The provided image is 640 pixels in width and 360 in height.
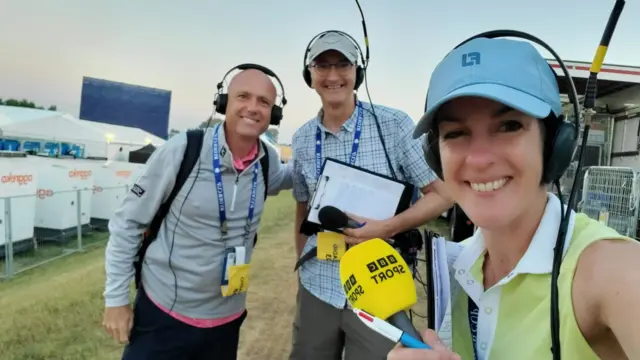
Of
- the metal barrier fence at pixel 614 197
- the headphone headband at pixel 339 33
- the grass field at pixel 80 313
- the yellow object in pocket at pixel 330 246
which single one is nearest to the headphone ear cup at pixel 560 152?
the yellow object in pocket at pixel 330 246

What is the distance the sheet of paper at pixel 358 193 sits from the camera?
2328 millimetres

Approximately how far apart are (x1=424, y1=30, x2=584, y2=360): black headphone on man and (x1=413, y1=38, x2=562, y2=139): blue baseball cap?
0.07 metres

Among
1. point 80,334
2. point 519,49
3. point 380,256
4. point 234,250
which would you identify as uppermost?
point 519,49

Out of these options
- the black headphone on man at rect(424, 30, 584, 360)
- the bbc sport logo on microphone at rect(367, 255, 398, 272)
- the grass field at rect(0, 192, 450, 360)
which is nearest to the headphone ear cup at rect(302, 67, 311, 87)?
the black headphone on man at rect(424, 30, 584, 360)

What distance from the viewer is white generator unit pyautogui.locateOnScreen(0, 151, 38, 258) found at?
7254 millimetres

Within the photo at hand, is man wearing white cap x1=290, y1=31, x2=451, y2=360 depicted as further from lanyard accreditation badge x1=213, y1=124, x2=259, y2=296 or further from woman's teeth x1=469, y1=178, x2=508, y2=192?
woman's teeth x1=469, y1=178, x2=508, y2=192

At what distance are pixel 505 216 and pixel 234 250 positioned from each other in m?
1.67

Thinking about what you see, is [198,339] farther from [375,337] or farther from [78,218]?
[78,218]

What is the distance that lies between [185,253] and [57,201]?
837 centimetres

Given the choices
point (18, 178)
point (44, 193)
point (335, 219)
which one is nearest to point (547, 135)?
point (335, 219)

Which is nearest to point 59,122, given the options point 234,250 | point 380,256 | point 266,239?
point 266,239

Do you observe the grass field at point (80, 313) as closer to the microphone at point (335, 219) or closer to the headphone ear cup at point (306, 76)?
the microphone at point (335, 219)

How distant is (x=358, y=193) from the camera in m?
2.36

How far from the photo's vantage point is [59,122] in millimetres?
17062
